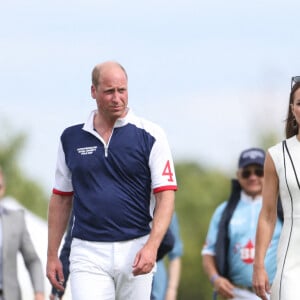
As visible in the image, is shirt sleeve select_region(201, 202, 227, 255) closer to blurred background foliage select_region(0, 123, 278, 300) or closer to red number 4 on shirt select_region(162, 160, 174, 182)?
red number 4 on shirt select_region(162, 160, 174, 182)

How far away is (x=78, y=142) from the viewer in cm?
1107

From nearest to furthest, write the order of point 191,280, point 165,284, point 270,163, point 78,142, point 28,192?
1. point 270,163
2. point 78,142
3. point 165,284
4. point 28,192
5. point 191,280

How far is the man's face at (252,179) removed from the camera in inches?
539

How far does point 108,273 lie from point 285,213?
1.45 meters

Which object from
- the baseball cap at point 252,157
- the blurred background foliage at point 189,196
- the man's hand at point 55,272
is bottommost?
the blurred background foliage at point 189,196

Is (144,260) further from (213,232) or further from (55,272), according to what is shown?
(213,232)

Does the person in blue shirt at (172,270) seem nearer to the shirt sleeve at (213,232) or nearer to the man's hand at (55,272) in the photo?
the shirt sleeve at (213,232)

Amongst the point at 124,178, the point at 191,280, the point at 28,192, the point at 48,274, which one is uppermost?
the point at 124,178

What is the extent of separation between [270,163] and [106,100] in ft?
4.41

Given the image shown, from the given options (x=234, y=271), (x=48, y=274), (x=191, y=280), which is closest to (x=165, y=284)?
(x=234, y=271)

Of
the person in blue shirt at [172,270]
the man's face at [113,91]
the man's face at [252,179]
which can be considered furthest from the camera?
the person in blue shirt at [172,270]

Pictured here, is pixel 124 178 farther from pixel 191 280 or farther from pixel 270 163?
pixel 191 280

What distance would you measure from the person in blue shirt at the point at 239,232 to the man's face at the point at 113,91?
3.03 metres

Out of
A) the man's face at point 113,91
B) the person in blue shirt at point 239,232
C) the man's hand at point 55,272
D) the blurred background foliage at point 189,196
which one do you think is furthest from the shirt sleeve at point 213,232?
the blurred background foliage at point 189,196
